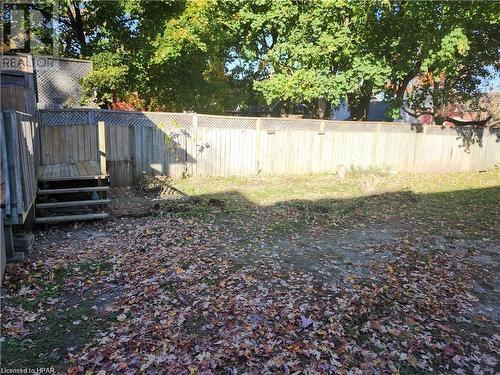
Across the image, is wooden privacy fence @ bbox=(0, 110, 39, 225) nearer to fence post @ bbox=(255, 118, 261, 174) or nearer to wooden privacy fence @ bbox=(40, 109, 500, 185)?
wooden privacy fence @ bbox=(40, 109, 500, 185)

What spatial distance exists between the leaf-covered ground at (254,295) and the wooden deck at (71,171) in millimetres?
885

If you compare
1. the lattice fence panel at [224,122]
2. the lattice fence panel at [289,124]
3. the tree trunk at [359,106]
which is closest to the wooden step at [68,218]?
the lattice fence panel at [224,122]

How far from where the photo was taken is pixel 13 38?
40.7ft

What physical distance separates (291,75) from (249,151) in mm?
5152

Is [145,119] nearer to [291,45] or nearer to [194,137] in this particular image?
[194,137]

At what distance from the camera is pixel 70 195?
21.9 feet

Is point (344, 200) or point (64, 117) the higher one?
point (64, 117)

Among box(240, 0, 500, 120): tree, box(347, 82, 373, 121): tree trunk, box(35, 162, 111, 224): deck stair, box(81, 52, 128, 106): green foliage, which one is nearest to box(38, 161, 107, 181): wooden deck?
box(35, 162, 111, 224): deck stair

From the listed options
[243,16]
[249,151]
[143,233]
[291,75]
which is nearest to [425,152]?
[291,75]

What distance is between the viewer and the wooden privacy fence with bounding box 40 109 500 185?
28.1 feet

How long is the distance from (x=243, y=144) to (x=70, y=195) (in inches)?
215

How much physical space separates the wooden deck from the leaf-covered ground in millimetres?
885

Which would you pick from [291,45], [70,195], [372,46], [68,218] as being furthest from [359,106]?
[68,218]

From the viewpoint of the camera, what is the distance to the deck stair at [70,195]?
234 inches
